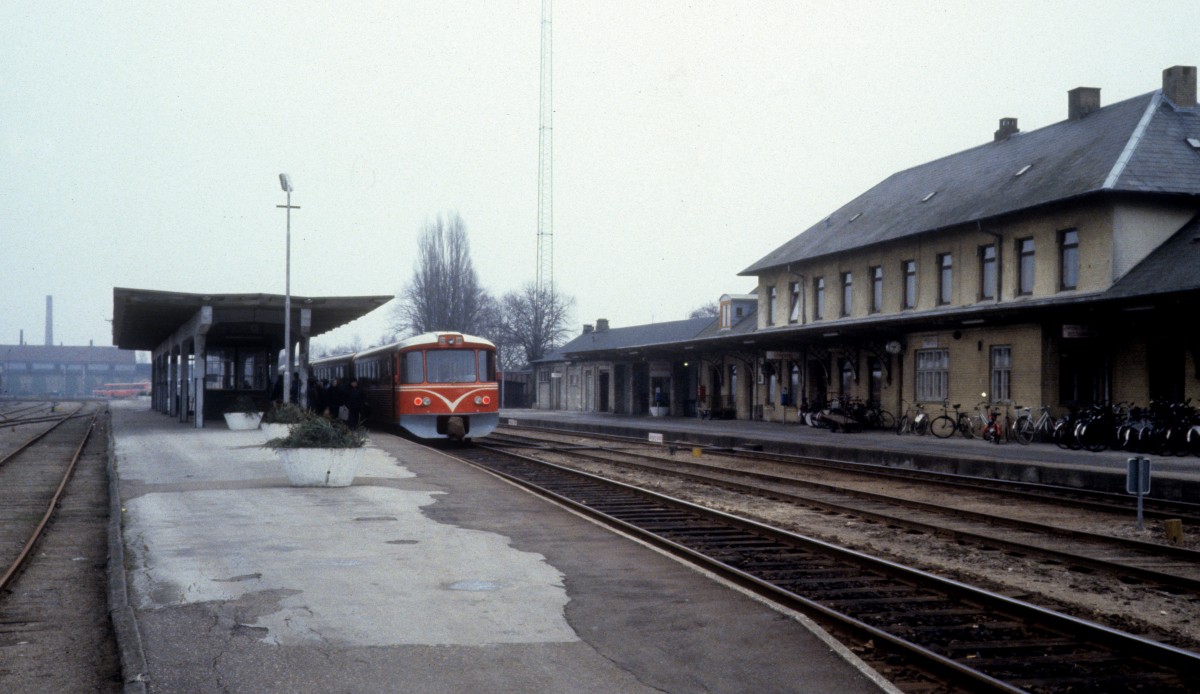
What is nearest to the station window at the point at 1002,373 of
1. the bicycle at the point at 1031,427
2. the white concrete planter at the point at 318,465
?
the bicycle at the point at 1031,427

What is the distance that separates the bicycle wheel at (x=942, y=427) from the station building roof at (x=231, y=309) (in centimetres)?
1537

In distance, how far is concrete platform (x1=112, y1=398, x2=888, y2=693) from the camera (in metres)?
5.89

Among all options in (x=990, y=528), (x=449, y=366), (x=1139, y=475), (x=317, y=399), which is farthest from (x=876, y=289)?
(x=1139, y=475)

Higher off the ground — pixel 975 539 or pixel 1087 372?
pixel 1087 372

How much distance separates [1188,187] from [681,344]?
18.0m

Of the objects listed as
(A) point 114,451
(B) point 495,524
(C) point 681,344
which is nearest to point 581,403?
(C) point 681,344

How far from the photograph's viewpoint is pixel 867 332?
1258 inches

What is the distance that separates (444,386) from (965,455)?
1201 centimetres

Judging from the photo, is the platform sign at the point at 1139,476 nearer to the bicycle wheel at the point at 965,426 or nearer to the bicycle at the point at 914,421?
the bicycle wheel at the point at 965,426

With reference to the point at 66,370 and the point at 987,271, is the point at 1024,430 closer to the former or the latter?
the point at 987,271

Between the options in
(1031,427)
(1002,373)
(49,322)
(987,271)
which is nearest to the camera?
(1031,427)

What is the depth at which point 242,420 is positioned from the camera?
30906 mm

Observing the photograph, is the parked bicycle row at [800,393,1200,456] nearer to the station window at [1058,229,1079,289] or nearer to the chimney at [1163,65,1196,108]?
the station window at [1058,229,1079,289]

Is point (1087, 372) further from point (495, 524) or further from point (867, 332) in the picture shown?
point (495, 524)
